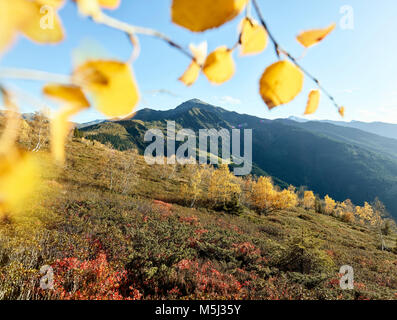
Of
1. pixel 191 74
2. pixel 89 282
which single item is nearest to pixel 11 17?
pixel 191 74

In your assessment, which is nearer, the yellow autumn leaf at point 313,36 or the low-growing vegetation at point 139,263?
the yellow autumn leaf at point 313,36

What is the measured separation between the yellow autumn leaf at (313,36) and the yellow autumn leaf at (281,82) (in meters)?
0.08

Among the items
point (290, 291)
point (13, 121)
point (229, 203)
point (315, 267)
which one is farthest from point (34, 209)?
point (229, 203)

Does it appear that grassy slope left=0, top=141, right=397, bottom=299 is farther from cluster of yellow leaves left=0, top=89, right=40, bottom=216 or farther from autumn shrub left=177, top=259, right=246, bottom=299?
cluster of yellow leaves left=0, top=89, right=40, bottom=216

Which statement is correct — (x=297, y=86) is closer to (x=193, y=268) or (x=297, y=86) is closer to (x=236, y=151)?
(x=193, y=268)

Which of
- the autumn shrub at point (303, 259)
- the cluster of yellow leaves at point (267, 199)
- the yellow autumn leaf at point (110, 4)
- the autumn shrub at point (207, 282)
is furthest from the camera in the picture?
the cluster of yellow leaves at point (267, 199)

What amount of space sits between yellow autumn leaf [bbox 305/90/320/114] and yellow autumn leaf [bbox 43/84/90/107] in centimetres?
49

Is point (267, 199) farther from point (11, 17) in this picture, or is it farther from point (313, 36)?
point (11, 17)

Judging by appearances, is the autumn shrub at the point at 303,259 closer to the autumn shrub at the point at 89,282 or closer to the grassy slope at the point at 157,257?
the grassy slope at the point at 157,257

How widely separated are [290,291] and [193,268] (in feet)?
7.86

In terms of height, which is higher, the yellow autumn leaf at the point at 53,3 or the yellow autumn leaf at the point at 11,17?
the yellow autumn leaf at the point at 53,3

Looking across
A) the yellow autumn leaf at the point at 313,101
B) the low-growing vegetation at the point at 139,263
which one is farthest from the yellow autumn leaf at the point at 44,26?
the low-growing vegetation at the point at 139,263

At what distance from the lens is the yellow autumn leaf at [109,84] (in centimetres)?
24

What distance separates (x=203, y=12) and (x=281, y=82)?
199 millimetres
